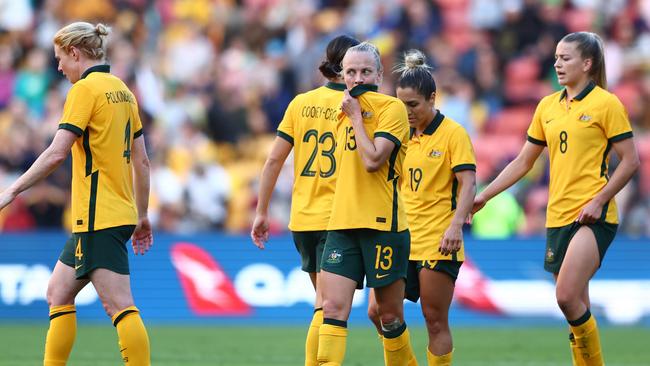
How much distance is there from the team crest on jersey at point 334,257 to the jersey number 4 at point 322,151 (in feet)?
2.57

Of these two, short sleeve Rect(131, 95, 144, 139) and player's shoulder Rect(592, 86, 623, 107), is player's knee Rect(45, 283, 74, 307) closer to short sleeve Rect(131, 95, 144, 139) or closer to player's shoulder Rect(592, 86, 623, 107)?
short sleeve Rect(131, 95, 144, 139)

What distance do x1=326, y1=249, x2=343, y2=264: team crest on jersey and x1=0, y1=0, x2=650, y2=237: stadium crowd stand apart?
9.58m

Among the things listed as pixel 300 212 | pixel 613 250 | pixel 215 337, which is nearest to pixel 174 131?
pixel 215 337

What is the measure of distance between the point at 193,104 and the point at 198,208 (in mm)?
2182

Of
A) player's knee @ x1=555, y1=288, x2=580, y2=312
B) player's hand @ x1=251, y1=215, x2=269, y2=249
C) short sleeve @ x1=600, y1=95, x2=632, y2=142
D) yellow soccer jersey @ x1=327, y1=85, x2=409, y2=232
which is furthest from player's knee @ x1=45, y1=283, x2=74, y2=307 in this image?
short sleeve @ x1=600, y1=95, x2=632, y2=142

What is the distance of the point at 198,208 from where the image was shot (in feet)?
54.7

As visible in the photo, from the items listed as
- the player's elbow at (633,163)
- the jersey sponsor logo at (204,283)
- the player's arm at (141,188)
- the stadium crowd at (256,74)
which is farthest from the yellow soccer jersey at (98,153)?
the stadium crowd at (256,74)

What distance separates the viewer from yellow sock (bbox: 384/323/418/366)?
744cm

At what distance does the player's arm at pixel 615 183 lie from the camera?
7676mm

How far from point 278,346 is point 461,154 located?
4.58m

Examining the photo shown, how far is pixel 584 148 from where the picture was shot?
25.7 feet

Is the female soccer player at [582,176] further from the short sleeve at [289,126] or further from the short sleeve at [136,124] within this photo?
the short sleeve at [136,124]

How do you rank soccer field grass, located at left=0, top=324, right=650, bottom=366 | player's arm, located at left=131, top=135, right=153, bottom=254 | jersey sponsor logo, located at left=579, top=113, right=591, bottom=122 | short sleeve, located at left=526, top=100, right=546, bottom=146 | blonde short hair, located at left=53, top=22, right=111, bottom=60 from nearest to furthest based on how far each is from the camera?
blonde short hair, located at left=53, top=22, right=111, bottom=60, player's arm, located at left=131, top=135, right=153, bottom=254, jersey sponsor logo, located at left=579, top=113, right=591, bottom=122, short sleeve, located at left=526, top=100, right=546, bottom=146, soccer field grass, located at left=0, top=324, right=650, bottom=366

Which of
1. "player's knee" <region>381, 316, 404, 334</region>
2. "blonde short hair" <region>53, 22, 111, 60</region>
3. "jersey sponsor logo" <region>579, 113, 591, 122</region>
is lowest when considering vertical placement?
"player's knee" <region>381, 316, 404, 334</region>
